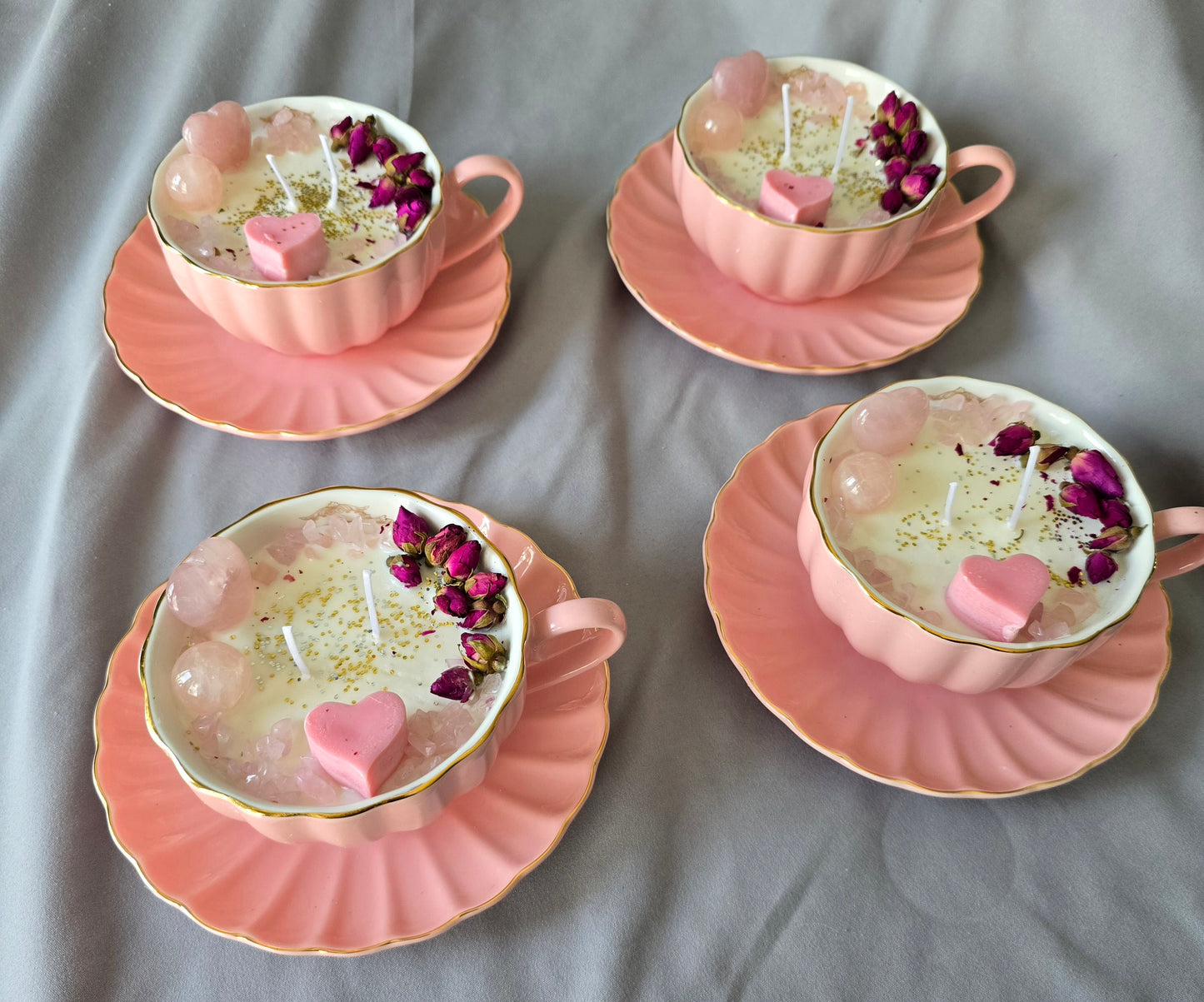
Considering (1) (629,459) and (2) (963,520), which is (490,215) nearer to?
(1) (629,459)

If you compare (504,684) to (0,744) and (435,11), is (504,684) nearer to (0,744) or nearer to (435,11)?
(0,744)

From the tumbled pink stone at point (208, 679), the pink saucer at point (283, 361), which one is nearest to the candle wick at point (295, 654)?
the tumbled pink stone at point (208, 679)

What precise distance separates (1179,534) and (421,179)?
81 cm

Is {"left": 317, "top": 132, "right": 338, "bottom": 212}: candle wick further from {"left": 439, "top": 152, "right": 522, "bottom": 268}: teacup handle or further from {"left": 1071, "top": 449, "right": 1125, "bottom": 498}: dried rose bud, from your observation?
{"left": 1071, "top": 449, "right": 1125, "bottom": 498}: dried rose bud

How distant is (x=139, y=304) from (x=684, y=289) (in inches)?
23.9

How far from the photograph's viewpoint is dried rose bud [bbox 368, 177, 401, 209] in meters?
1.11

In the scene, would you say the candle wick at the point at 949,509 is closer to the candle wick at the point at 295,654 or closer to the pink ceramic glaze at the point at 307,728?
the pink ceramic glaze at the point at 307,728

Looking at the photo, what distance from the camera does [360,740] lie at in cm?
72

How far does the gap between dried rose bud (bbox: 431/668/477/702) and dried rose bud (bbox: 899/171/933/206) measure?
71cm

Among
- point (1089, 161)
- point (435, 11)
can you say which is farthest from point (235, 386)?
point (1089, 161)

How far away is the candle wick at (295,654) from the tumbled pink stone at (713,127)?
28.6 inches

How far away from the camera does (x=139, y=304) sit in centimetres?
113

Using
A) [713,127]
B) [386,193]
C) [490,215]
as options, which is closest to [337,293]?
[386,193]

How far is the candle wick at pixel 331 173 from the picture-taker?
1113 mm
